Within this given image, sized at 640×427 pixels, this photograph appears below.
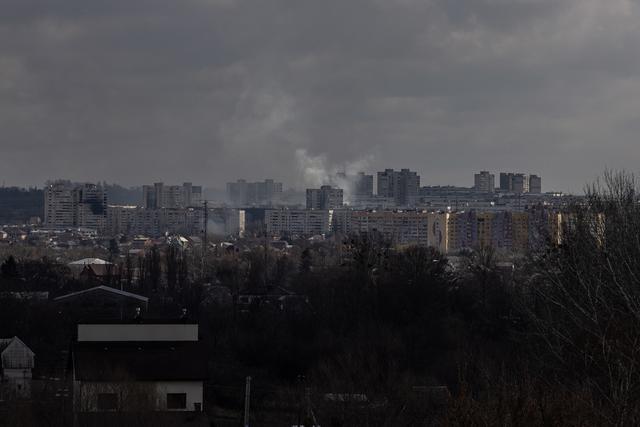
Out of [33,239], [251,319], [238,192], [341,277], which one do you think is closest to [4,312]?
[251,319]

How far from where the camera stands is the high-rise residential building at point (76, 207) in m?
123

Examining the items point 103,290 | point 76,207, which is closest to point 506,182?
point 76,207

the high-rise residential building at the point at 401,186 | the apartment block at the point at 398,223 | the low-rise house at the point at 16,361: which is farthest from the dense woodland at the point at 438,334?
the high-rise residential building at the point at 401,186

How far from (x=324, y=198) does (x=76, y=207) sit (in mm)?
27864

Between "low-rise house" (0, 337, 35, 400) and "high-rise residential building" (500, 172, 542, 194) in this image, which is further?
"high-rise residential building" (500, 172, 542, 194)

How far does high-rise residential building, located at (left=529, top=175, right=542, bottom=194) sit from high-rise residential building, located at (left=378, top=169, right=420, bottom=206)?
45.7ft

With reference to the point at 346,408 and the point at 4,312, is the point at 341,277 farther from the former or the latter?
the point at 346,408

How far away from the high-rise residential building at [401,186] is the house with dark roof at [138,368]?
135765mm

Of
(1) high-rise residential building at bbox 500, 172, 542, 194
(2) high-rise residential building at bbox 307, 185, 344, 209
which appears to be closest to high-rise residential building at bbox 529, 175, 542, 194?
(1) high-rise residential building at bbox 500, 172, 542, 194

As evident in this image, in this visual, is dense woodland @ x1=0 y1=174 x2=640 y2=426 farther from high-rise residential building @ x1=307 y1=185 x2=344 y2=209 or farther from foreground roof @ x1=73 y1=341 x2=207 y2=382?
high-rise residential building @ x1=307 y1=185 x2=344 y2=209

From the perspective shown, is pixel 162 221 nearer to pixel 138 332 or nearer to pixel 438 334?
pixel 438 334

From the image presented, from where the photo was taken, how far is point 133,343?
16766 mm

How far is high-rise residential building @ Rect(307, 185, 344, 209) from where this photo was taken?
13775cm

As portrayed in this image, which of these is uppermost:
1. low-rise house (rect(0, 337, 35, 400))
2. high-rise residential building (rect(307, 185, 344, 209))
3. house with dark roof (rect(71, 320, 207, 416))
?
high-rise residential building (rect(307, 185, 344, 209))
